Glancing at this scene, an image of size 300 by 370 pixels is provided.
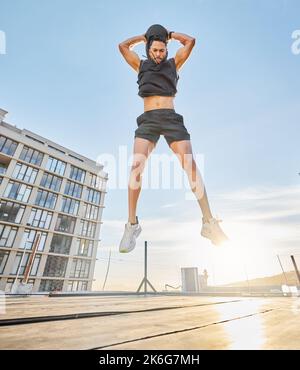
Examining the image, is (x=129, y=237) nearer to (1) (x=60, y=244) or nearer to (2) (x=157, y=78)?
(2) (x=157, y=78)

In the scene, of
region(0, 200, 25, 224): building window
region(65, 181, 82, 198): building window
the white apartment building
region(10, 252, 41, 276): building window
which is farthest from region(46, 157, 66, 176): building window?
region(10, 252, 41, 276): building window

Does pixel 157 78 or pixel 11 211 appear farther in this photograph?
pixel 11 211

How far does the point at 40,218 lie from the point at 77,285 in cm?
815

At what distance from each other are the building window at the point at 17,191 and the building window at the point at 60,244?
16.2ft

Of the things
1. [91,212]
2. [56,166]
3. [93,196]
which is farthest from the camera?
[93,196]

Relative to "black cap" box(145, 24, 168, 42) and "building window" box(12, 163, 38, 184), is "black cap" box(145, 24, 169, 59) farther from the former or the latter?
"building window" box(12, 163, 38, 184)

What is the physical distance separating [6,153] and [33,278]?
1180 centimetres

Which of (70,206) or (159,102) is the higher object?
(70,206)

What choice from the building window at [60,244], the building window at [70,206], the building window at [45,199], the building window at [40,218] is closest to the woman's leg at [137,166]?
the building window at [40,218]

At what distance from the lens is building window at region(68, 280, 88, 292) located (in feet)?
77.0

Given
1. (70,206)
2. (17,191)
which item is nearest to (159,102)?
(17,191)

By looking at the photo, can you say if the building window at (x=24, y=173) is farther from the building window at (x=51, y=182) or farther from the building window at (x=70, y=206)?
the building window at (x=70, y=206)

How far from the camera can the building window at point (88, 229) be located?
85.3 feet

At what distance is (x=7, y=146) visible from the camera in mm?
21531
